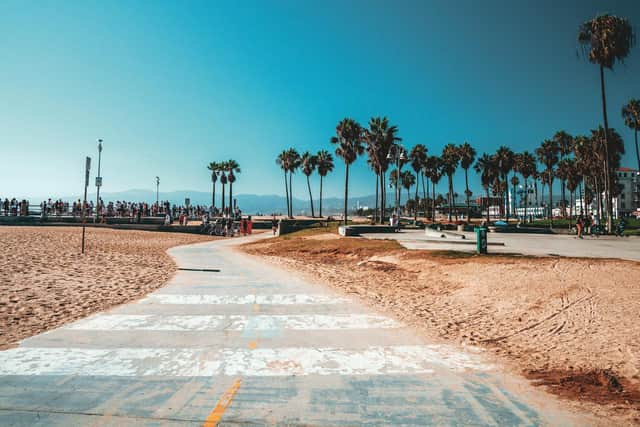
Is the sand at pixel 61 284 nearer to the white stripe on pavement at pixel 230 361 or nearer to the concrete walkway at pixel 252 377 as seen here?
the concrete walkway at pixel 252 377

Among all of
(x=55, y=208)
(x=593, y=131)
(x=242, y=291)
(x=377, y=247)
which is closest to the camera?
(x=242, y=291)

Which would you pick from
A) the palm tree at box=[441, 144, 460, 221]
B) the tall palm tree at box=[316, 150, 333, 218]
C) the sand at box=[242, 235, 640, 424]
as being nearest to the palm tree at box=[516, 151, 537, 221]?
the palm tree at box=[441, 144, 460, 221]

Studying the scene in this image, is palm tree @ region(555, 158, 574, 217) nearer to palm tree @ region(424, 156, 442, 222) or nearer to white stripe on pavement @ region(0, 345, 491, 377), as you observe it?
palm tree @ region(424, 156, 442, 222)

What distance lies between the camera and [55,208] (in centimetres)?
4334

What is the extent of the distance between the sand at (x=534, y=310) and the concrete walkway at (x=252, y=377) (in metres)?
0.67

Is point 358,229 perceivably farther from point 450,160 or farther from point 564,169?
point 564,169

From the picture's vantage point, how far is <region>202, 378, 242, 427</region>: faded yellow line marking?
3.33m

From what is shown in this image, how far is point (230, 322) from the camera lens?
22.3 ft

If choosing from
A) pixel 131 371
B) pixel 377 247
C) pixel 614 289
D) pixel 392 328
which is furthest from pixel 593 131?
pixel 131 371

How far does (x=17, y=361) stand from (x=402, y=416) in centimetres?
498

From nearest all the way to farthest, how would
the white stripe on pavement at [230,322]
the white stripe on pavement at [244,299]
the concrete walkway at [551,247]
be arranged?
the white stripe on pavement at [230,322] < the white stripe on pavement at [244,299] < the concrete walkway at [551,247]

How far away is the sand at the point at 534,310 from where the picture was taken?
458cm

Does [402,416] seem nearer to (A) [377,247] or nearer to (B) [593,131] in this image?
(A) [377,247]

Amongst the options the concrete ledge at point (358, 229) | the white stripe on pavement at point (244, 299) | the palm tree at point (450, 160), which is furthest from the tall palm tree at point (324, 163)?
the white stripe on pavement at point (244, 299)
